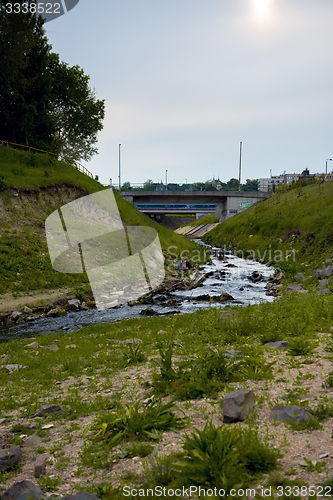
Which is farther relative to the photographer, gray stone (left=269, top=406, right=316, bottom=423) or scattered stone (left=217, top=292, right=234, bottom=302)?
scattered stone (left=217, top=292, right=234, bottom=302)

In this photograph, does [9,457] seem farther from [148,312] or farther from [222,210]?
[222,210]

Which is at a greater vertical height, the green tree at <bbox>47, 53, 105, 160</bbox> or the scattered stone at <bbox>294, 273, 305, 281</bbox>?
the green tree at <bbox>47, 53, 105, 160</bbox>

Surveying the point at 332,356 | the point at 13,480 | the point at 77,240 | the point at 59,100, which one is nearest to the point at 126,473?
the point at 13,480

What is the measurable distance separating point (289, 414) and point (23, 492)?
14.0ft

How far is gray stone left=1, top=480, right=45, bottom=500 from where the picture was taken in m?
4.59

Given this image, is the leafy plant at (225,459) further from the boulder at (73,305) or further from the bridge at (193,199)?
the bridge at (193,199)

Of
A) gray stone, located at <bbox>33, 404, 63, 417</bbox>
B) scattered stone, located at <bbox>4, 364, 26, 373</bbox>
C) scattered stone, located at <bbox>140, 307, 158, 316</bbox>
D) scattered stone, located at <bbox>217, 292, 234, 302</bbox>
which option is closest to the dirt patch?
scattered stone, located at <bbox>140, 307, 158, 316</bbox>

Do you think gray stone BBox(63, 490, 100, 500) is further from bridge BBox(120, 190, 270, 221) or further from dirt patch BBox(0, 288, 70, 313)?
bridge BBox(120, 190, 270, 221)

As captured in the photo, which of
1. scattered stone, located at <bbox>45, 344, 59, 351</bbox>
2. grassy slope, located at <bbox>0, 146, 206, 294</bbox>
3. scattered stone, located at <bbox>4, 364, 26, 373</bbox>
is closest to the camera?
scattered stone, located at <bbox>4, 364, 26, 373</bbox>

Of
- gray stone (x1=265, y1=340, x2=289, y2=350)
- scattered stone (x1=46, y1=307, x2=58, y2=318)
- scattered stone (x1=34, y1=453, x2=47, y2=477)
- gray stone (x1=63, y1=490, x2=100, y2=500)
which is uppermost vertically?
gray stone (x1=265, y1=340, x2=289, y2=350)

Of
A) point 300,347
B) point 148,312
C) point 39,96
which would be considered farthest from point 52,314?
point 39,96

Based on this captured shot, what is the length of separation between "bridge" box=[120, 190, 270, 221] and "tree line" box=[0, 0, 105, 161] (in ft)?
47.3

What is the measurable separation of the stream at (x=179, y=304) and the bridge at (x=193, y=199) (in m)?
45.4

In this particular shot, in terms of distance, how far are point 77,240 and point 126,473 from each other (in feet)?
93.0
